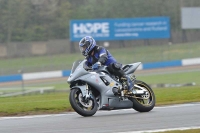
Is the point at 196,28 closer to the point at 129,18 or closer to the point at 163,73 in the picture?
the point at 129,18

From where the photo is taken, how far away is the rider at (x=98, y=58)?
10680 mm

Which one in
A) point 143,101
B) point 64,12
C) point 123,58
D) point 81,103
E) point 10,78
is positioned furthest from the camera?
point 64,12

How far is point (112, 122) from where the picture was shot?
9.27 metres

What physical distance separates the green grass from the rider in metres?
27.6

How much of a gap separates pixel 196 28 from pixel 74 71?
36.6m

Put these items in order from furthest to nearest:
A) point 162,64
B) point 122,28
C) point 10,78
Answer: point 122,28
point 162,64
point 10,78

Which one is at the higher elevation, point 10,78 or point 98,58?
point 98,58

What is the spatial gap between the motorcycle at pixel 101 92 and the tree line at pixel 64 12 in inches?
1390

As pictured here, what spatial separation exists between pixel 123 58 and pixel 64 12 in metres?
8.87

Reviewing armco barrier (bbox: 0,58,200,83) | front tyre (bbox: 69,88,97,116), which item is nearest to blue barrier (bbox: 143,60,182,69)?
armco barrier (bbox: 0,58,200,83)

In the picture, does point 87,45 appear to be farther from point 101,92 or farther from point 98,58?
point 101,92

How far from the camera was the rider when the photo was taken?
35.0 ft

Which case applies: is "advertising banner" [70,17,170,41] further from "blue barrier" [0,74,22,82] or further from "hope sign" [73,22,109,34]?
"blue barrier" [0,74,22,82]

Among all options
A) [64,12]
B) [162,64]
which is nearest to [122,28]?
[64,12]
